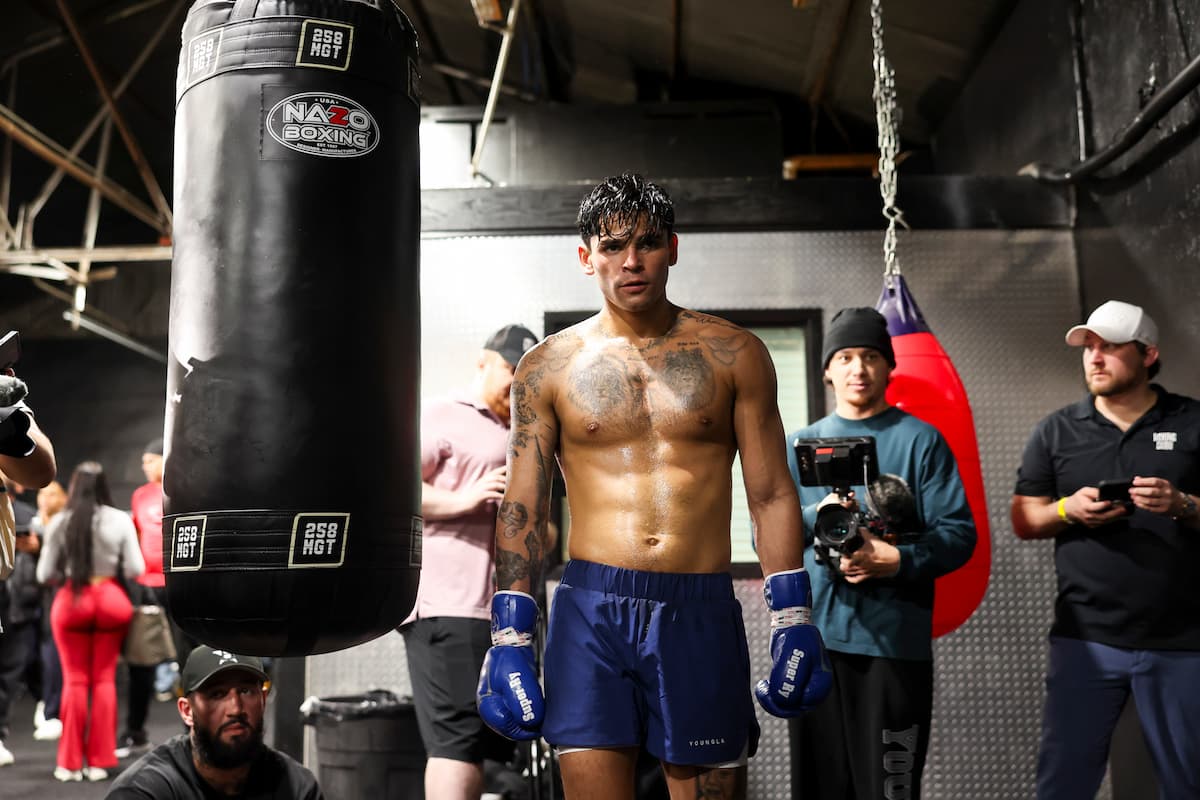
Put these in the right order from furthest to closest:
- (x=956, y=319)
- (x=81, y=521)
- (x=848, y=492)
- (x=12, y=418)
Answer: (x=81, y=521) < (x=956, y=319) < (x=848, y=492) < (x=12, y=418)

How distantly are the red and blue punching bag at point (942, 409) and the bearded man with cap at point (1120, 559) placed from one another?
8.3 inches

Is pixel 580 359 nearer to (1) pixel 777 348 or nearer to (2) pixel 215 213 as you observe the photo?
(2) pixel 215 213

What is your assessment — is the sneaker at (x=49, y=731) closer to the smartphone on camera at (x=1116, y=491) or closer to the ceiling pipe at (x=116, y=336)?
the ceiling pipe at (x=116, y=336)

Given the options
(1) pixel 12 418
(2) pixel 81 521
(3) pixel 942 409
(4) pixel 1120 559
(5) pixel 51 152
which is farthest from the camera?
(5) pixel 51 152

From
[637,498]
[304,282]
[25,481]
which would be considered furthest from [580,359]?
[25,481]

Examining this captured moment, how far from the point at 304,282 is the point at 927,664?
1.98 meters

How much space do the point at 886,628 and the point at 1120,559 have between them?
Answer: 85 cm

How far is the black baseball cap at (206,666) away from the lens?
2965mm

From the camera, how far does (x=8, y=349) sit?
226 cm

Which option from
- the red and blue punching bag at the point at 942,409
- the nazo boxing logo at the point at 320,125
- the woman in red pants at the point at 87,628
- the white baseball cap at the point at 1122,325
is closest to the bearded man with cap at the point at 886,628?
the red and blue punching bag at the point at 942,409

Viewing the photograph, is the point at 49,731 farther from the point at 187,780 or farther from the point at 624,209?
the point at 624,209

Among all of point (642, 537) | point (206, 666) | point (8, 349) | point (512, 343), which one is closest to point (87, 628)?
point (206, 666)

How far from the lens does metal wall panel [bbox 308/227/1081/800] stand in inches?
168

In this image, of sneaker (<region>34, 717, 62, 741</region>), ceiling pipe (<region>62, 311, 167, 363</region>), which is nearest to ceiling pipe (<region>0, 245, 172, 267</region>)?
ceiling pipe (<region>62, 311, 167, 363</region>)
